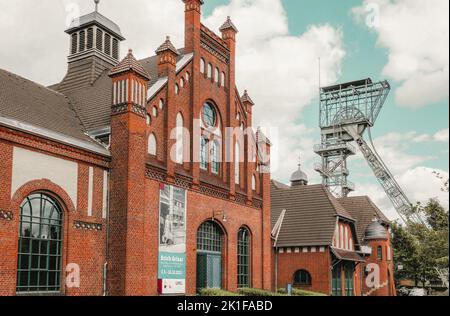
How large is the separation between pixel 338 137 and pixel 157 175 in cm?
3886

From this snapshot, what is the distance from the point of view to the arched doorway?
990 inches

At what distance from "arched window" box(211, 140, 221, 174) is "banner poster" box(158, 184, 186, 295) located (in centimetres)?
386

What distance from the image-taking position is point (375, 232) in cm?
4191

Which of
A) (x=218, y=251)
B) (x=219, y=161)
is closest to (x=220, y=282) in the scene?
(x=218, y=251)

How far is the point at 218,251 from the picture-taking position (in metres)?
26.7

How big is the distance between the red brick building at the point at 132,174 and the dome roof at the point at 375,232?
14287 millimetres

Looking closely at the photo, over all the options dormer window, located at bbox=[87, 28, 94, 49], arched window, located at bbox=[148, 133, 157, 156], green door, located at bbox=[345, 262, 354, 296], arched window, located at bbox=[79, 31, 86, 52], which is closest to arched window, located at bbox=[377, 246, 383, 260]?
green door, located at bbox=[345, 262, 354, 296]

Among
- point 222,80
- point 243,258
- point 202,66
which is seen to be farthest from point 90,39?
point 243,258

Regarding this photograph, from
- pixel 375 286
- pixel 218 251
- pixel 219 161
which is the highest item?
pixel 219 161

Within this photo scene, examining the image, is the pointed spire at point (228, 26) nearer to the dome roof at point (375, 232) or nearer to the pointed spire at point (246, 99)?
the pointed spire at point (246, 99)

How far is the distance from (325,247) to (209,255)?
10.9 m

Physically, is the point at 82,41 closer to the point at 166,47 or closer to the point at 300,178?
the point at 166,47

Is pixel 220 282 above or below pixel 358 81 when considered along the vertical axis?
below
